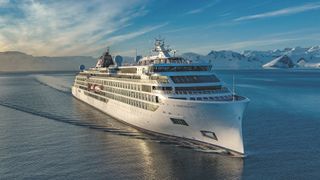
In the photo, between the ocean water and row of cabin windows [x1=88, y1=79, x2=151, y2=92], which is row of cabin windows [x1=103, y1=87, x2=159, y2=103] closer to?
row of cabin windows [x1=88, y1=79, x2=151, y2=92]

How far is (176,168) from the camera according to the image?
37.3 metres

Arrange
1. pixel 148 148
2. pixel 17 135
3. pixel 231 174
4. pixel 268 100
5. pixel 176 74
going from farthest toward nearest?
pixel 268 100, pixel 17 135, pixel 176 74, pixel 148 148, pixel 231 174

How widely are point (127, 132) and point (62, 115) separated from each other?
21.1 metres

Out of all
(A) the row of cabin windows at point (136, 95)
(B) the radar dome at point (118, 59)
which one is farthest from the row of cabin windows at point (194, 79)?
(B) the radar dome at point (118, 59)

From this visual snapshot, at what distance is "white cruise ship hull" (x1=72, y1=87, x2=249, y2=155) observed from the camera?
40281mm

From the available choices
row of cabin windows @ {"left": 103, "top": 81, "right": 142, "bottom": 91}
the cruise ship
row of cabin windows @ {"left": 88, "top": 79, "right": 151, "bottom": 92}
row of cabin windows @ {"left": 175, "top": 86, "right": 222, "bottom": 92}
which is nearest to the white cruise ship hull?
the cruise ship

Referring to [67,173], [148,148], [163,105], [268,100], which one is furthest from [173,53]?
[268,100]

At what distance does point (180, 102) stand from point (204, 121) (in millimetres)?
3568

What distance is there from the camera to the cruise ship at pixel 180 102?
4072 cm

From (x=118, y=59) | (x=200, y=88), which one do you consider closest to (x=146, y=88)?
(x=200, y=88)

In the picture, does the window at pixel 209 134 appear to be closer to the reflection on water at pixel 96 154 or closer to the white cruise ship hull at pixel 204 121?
the white cruise ship hull at pixel 204 121

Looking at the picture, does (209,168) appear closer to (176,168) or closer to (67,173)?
(176,168)

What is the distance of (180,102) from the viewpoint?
42.7 m

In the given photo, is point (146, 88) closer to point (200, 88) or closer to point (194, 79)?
point (194, 79)
